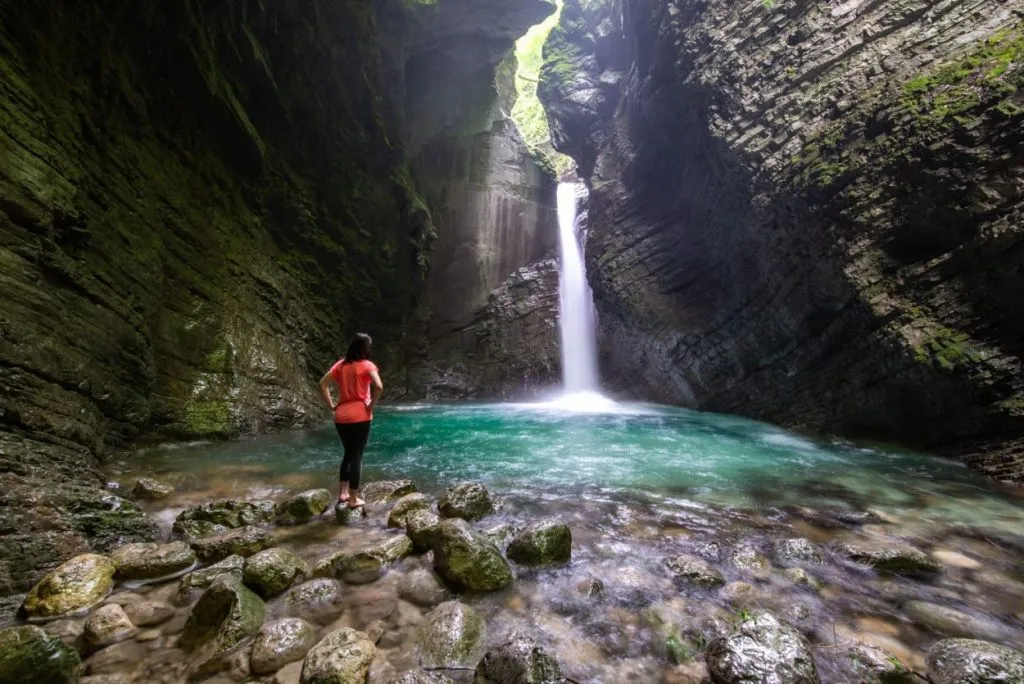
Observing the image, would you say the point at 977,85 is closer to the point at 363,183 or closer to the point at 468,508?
the point at 468,508

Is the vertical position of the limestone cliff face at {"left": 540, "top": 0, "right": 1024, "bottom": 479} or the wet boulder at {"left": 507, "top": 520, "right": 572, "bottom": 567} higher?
the limestone cliff face at {"left": 540, "top": 0, "right": 1024, "bottom": 479}

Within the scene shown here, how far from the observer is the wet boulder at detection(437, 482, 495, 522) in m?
5.04

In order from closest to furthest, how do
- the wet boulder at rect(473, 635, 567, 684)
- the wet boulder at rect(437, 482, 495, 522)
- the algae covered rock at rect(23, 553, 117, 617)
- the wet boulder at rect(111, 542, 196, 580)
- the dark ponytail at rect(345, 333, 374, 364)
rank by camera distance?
the wet boulder at rect(473, 635, 567, 684) → the algae covered rock at rect(23, 553, 117, 617) → the wet boulder at rect(111, 542, 196, 580) → the wet boulder at rect(437, 482, 495, 522) → the dark ponytail at rect(345, 333, 374, 364)

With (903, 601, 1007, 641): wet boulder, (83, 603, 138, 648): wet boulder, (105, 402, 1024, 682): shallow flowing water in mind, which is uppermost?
(83, 603, 138, 648): wet boulder

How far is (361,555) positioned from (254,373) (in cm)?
813

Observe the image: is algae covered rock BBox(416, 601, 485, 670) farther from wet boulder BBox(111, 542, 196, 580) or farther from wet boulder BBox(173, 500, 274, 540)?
wet boulder BBox(173, 500, 274, 540)

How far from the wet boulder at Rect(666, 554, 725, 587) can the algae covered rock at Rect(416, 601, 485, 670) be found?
1753 millimetres

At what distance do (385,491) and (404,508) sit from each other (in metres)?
0.85

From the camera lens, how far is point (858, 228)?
1005cm

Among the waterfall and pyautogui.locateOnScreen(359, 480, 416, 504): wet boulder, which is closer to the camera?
pyautogui.locateOnScreen(359, 480, 416, 504): wet boulder

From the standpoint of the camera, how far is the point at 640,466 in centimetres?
774

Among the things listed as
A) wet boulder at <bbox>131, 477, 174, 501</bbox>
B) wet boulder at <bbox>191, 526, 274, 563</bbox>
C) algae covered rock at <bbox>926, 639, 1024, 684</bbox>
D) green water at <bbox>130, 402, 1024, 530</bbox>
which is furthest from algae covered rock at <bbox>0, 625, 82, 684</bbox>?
algae covered rock at <bbox>926, 639, 1024, 684</bbox>

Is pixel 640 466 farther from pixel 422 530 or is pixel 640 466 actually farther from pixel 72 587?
pixel 72 587

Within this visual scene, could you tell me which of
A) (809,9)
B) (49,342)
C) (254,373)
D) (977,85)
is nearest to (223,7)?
(254,373)
